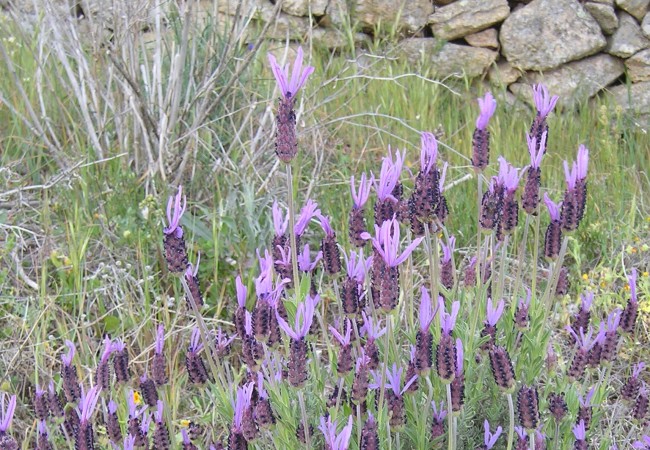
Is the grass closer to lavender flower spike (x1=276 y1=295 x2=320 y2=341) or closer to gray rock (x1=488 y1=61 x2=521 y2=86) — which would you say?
lavender flower spike (x1=276 y1=295 x2=320 y2=341)

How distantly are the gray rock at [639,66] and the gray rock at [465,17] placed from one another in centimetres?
81

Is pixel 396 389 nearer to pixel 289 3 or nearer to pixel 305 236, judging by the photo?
pixel 305 236

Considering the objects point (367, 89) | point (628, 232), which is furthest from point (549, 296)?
point (367, 89)

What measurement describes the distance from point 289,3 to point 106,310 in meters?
2.84

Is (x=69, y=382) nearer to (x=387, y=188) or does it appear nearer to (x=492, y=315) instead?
(x=387, y=188)

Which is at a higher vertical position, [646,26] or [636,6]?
[636,6]

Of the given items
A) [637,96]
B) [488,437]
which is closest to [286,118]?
[488,437]

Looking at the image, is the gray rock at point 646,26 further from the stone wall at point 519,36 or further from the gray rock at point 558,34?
the gray rock at point 558,34

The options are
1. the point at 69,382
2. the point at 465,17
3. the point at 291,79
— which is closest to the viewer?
the point at 291,79

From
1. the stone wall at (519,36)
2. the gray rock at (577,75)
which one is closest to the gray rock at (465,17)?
the stone wall at (519,36)

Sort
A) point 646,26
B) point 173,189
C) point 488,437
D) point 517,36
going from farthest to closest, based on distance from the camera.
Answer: point 517,36
point 646,26
point 173,189
point 488,437

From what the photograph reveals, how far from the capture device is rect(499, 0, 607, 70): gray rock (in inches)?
202

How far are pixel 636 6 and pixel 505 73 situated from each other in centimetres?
86

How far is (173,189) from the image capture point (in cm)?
337
